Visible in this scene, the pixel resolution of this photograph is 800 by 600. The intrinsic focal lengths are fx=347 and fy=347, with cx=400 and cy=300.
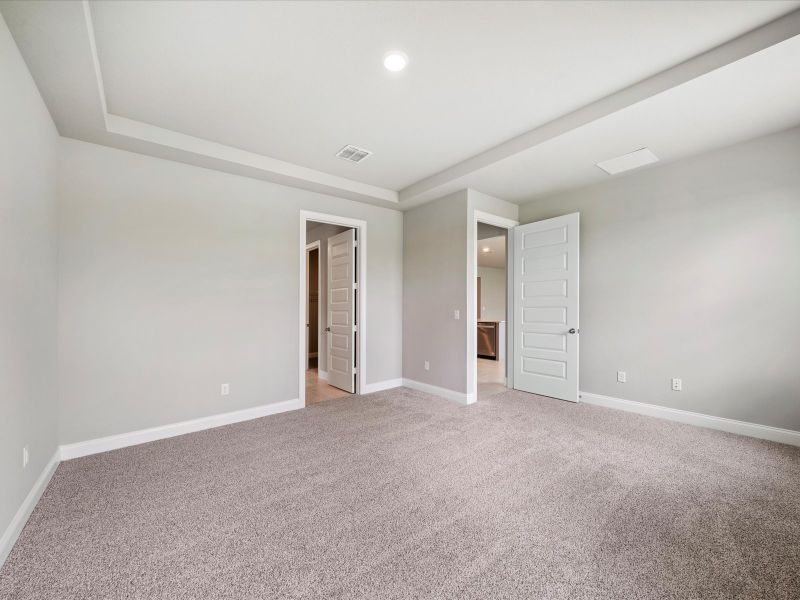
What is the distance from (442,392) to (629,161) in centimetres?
332

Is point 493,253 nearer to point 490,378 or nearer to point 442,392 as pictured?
point 490,378

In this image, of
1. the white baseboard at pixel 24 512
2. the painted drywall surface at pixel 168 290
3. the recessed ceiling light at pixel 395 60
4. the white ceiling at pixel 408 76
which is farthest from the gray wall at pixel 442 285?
the white baseboard at pixel 24 512

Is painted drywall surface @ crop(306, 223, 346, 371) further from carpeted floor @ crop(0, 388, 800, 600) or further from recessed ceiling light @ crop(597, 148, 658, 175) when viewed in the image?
recessed ceiling light @ crop(597, 148, 658, 175)

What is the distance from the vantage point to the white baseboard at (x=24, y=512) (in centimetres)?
167

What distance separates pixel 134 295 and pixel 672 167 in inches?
213

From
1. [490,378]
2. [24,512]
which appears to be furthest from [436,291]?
[24,512]

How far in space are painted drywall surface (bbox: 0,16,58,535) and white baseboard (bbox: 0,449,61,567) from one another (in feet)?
0.14

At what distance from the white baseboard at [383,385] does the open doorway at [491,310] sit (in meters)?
1.16

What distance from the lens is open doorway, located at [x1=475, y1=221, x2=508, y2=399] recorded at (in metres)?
5.38

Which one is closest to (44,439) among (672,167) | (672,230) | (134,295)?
(134,295)

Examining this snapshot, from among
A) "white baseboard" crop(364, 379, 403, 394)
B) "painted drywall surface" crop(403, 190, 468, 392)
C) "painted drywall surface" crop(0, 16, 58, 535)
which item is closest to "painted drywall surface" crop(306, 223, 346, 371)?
"white baseboard" crop(364, 379, 403, 394)

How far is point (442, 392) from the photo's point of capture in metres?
4.57

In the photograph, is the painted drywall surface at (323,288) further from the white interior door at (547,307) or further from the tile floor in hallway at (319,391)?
the white interior door at (547,307)

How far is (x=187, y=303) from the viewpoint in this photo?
340 cm
